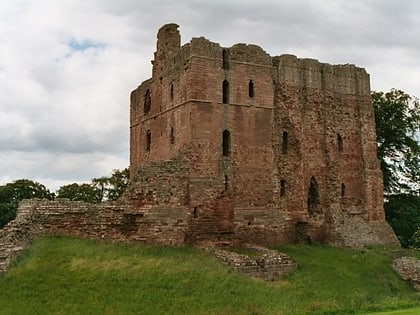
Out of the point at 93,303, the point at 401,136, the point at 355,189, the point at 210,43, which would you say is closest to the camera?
the point at 93,303

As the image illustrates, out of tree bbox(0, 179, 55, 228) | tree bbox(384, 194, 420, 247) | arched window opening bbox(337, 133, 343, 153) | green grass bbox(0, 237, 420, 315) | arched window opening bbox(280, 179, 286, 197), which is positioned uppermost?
arched window opening bbox(337, 133, 343, 153)

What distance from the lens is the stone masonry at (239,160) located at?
1948 centimetres

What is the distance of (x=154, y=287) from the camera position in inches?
614

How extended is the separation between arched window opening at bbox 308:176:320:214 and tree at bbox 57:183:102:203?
2392cm

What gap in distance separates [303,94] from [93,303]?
45.8 ft

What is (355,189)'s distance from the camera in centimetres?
2570

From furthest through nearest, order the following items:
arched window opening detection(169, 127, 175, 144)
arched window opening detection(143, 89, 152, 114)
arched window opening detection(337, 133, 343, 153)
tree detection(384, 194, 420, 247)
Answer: tree detection(384, 194, 420, 247), arched window opening detection(143, 89, 152, 114), arched window opening detection(337, 133, 343, 153), arched window opening detection(169, 127, 175, 144)

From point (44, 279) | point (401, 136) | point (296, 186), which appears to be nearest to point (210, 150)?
point (296, 186)

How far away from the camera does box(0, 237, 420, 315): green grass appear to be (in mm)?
14516

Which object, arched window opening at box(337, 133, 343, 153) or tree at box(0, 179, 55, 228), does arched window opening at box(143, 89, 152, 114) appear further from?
tree at box(0, 179, 55, 228)

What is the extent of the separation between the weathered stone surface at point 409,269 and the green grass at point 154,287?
2.33m

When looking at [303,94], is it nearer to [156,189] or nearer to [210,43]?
[210,43]

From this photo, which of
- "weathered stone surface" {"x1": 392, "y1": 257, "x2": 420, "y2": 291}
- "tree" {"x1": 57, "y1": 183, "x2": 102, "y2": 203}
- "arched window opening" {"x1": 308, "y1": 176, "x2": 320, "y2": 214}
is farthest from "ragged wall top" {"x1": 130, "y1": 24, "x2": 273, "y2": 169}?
"tree" {"x1": 57, "y1": 183, "x2": 102, "y2": 203}

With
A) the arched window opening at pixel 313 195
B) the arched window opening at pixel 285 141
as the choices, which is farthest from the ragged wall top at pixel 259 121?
the arched window opening at pixel 313 195
